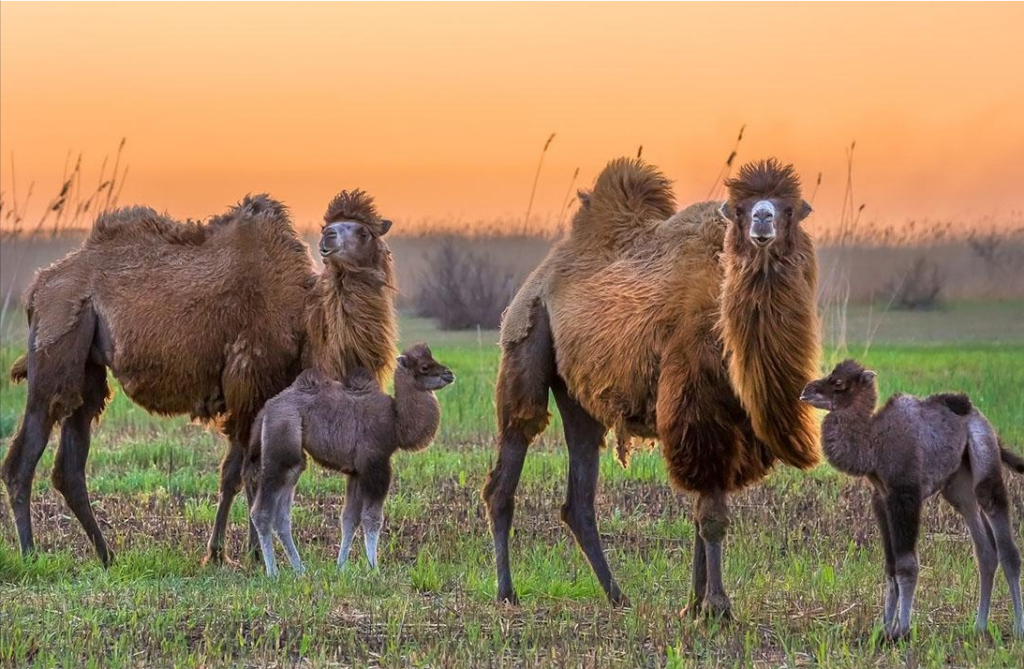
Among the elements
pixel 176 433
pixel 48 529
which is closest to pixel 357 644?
pixel 48 529

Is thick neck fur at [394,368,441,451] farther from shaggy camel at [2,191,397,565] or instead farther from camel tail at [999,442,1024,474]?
camel tail at [999,442,1024,474]

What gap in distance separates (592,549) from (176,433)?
29.1ft

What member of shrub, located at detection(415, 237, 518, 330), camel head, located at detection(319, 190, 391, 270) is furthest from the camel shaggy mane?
shrub, located at detection(415, 237, 518, 330)

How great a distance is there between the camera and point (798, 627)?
7980 millimetres

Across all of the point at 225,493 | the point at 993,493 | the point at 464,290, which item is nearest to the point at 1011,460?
the point at 993,493

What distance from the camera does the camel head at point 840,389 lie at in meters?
7.47

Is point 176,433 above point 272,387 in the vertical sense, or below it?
below

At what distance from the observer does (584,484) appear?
914 centimetres

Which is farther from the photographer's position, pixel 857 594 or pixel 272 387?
pixel 272 387

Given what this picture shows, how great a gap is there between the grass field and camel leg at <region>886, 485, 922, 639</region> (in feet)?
0.47

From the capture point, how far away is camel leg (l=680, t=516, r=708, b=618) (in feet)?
26.4

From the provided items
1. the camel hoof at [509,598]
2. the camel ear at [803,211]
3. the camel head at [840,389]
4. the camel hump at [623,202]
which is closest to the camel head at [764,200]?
the camel ear at [803,211]

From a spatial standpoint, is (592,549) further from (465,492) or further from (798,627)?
(465,492)

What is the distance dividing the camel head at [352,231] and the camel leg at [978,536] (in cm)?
409
